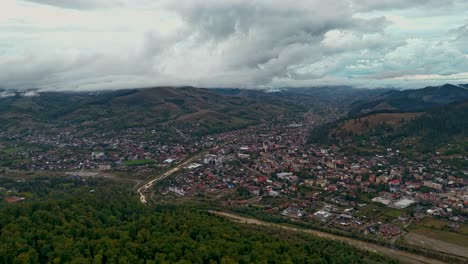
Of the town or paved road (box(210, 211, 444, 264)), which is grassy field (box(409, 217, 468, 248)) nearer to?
the town

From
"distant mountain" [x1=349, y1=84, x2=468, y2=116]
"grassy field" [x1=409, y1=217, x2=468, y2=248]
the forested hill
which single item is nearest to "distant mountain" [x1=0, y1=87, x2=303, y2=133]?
"distant mountain" [x1=349, y1=84, x2=468, y2=116]

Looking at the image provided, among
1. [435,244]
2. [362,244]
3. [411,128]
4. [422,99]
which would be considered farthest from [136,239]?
[422,99]

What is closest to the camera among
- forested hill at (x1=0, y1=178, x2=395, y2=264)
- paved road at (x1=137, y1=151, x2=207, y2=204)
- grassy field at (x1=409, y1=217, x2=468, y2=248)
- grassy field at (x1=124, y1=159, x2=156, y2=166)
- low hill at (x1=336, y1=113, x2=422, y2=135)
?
forested hill at (x1=0, y1=178, x2=395, y2=264)

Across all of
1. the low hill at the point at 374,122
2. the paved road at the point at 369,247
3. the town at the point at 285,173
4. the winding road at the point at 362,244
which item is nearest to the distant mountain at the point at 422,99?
the low hill at the point at 374,122

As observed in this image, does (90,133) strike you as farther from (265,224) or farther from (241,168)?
(265,224)

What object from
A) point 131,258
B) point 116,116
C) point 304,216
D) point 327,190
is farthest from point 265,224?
point 116,116

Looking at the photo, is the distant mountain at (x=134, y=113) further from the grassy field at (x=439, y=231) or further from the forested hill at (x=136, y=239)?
the forested hill at (x=136, y=239)

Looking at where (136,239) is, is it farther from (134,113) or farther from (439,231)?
(134,113)
